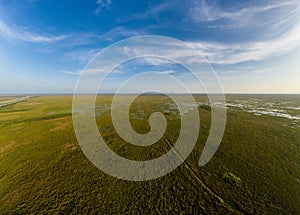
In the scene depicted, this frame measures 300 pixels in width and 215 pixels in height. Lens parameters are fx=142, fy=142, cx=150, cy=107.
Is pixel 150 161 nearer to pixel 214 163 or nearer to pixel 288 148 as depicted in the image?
pixel 214 163

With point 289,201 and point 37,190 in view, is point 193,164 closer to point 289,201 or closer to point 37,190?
point 289,201

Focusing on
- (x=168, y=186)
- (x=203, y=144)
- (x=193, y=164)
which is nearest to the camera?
(x=168, y=186)

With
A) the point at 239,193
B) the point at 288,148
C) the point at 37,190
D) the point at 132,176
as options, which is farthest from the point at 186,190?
the point at 288,148

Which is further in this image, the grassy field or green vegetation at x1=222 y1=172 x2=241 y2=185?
green vegetation at x1=222 y1=172 x2=241 y2=185

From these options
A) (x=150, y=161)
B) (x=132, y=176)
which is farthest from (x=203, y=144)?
(x=132, y=176)

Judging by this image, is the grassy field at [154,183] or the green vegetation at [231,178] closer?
the grassy field at [154,183]

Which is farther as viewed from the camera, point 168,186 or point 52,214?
point 168,186

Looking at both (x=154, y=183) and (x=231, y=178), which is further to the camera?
(x=231, y=178)

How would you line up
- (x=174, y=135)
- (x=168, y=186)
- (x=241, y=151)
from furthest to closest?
(x=174, y=135) < (x=241, y=151) < (x=168, y=186)

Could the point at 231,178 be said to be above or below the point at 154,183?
above
